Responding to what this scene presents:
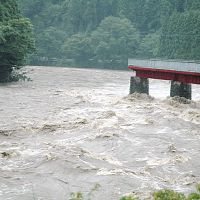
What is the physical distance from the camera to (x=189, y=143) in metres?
20.4

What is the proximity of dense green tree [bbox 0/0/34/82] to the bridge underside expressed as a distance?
11.1 meters

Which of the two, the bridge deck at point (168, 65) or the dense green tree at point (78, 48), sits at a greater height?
the bridge deck at point (168, 65)

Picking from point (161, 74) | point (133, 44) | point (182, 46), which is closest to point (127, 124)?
point (161, 74)

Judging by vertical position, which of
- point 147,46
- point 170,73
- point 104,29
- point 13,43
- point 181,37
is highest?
point 104,29

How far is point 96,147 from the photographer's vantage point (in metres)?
19.2

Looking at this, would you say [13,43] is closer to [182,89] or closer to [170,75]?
[170,75]

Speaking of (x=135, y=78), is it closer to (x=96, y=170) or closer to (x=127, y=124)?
(x=127, y=124)

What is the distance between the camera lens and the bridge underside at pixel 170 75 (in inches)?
1244

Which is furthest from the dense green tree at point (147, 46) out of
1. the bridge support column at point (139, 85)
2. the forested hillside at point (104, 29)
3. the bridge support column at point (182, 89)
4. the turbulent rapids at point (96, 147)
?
the turbulent rapids at point (96, 147)

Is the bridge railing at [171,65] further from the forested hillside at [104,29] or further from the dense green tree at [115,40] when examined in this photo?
the dense green tree at [115,40]

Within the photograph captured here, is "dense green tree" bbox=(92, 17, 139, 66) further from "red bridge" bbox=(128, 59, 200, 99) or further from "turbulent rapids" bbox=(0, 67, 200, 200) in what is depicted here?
"turbulent rapids" bbox=(0, 67, 200, 200)

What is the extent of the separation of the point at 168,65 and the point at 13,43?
1526 cm

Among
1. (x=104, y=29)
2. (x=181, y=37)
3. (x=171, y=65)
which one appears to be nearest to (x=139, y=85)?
(x=171, y=65)

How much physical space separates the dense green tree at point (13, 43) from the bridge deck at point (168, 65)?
34.1ft
